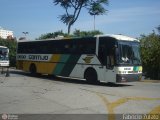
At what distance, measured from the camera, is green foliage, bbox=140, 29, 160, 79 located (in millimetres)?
27005

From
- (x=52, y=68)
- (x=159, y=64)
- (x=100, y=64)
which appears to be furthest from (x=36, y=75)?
(x=159, y=64)

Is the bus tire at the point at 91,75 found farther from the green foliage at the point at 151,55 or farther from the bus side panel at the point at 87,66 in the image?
the green foliage at the point at 151,55

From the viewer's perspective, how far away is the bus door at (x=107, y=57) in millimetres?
18703

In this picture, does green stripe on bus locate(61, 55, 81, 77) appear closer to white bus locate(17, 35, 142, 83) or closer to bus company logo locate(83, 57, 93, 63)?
white bus locate(17, 35, 142, 83)

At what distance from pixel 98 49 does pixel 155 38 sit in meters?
9.98

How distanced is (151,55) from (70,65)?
853cm

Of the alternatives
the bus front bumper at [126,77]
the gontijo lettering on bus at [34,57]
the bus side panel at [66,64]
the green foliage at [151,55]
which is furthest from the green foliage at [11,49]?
the bus front bumper at [126,77]

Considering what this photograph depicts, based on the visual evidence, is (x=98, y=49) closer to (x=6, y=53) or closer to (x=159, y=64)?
(x=159, y=64)

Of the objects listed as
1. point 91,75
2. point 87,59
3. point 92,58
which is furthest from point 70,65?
point 92,58

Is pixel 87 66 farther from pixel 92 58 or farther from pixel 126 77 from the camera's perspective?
pixel 126 77

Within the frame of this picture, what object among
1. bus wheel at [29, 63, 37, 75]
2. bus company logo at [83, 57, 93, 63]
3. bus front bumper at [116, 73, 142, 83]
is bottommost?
bus front bumper at [116, 73, 142, 83]

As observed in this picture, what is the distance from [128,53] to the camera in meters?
19.0

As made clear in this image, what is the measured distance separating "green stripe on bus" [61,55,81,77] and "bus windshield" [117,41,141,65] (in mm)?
3810

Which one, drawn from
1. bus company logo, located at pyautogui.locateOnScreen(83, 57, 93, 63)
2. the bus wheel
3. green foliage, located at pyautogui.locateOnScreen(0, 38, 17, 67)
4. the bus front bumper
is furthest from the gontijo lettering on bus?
green foliage, located at pyautogui.locateOnScreen(0, 38, 17, 67)
